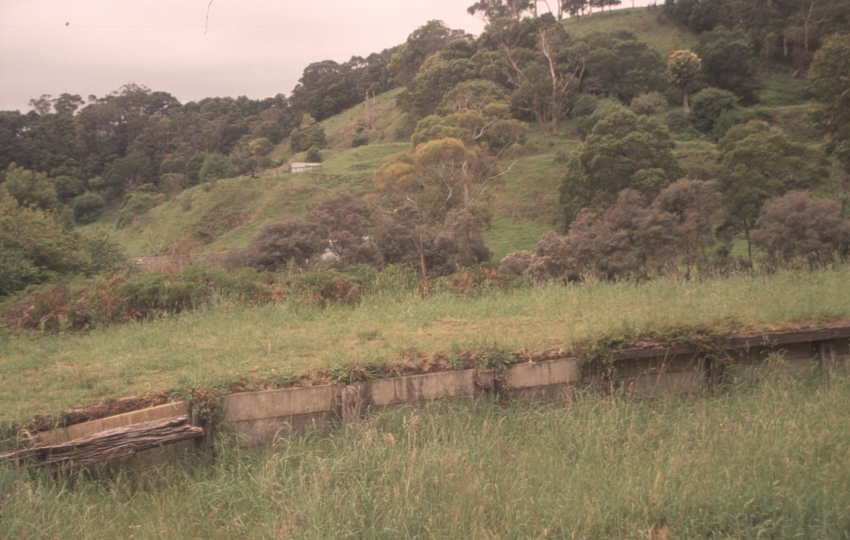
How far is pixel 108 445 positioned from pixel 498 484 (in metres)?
2.46

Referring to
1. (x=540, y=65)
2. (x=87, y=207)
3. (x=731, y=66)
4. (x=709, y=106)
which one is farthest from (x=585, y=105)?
(x=87, y=207)

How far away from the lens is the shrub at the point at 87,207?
155 ft

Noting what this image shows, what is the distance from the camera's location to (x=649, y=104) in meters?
49.6

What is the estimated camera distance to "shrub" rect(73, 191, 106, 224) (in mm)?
47281

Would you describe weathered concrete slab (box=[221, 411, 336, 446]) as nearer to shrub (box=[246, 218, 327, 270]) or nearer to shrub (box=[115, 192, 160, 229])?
shrub (box=[246, 218, 327, 270])

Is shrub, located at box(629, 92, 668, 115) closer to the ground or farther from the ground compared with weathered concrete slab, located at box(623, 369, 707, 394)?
farther from the ground

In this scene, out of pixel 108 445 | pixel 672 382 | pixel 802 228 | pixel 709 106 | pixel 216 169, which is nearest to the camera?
pixel 108 445

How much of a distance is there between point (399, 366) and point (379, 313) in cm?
217

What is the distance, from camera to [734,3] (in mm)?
63812

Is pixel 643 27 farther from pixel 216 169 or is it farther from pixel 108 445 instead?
pixel 108 445

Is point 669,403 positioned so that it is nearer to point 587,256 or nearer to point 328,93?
point 587,256

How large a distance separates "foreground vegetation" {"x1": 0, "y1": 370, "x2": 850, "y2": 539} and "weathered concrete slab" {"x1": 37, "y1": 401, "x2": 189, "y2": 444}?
352 millimetres

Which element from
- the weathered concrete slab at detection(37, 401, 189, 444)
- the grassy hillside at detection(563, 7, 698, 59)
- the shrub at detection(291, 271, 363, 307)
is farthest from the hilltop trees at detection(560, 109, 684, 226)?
the grassy hillside at detection(563, 7, 698, 59)

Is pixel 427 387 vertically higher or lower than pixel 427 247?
higher
